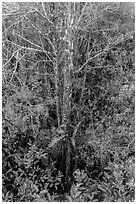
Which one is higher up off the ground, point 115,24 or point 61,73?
point 115,24

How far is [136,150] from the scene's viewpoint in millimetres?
2734

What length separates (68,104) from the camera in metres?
2.78

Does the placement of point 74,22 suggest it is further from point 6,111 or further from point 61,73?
point 6,111

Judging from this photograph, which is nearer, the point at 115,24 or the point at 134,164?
the point at 134,164

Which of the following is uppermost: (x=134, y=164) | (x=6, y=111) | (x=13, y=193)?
(x=6, y=111)

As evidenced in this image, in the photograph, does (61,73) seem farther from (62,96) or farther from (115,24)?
(115,24)

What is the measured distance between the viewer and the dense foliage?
258 cm

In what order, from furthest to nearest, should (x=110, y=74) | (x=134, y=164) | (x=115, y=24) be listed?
(x=110, y=74), (x=115, y=24), (x=134, y=164)

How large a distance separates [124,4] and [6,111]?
210cm

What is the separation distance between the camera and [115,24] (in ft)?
10.3

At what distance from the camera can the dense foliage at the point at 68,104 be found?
101 inches

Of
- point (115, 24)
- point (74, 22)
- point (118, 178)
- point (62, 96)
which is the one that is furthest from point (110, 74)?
point (118, 178)

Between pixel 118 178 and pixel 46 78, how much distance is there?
1516mm

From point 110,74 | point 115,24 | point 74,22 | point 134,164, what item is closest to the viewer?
point 74,22
